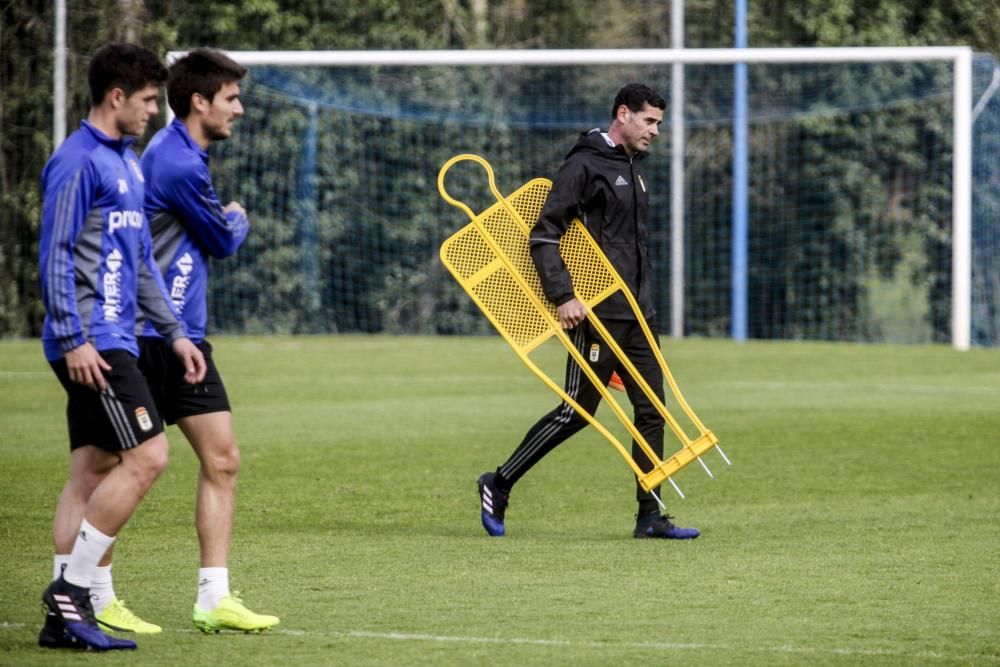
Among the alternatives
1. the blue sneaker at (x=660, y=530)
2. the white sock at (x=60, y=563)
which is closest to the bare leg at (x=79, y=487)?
the white sock at (x=60, y=563)

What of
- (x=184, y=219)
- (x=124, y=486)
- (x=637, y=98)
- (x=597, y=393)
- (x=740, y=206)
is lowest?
(x=597, y=393)

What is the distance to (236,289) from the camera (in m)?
24.2

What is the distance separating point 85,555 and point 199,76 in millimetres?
1727

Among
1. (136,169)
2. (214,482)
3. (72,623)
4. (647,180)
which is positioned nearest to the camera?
(72,623)

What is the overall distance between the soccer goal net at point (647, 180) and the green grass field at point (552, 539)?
7.65m

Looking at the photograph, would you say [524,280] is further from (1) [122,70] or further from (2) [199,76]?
(1) [122,70]

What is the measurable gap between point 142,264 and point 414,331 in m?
19.0

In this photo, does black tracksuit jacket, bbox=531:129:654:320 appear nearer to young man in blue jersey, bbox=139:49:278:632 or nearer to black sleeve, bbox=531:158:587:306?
black sleeve, bbox=531:158:587:306

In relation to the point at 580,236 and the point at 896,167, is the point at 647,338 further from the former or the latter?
the point at 896,167

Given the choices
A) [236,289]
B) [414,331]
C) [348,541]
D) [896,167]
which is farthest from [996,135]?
[348,541]

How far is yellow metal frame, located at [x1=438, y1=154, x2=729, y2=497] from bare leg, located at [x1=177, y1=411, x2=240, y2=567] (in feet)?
8.25

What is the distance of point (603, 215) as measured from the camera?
872 cm

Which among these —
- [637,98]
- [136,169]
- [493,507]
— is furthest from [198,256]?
[637,98]

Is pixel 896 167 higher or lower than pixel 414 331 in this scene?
higher
